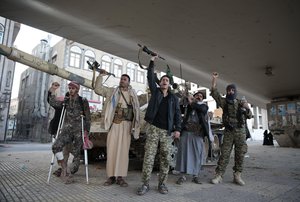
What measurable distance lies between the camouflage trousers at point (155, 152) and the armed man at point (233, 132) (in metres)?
1.33

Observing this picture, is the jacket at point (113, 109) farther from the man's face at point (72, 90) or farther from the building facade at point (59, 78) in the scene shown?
the building facade at point (59, 78)

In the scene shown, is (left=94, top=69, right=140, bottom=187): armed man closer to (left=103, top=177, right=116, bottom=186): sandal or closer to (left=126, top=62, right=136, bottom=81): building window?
(left=103, top=177, right=116, bottom=186): sandal

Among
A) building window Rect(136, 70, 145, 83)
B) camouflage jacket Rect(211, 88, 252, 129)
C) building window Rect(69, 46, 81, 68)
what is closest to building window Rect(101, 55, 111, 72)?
building window Rect(69, 46, 81, 68)

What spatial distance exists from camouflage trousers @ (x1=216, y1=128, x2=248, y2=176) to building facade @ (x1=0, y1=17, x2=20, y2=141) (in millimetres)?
18283

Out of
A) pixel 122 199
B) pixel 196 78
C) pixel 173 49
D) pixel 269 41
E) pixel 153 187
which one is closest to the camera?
pixel 122 199

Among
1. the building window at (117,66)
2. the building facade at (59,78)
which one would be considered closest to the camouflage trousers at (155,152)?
the building facade at (59,78)

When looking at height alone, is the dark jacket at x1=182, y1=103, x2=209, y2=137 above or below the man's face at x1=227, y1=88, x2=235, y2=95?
below

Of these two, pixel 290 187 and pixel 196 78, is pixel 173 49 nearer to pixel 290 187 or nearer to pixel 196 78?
pixel 196 78

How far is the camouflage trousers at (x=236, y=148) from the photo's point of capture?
438 cm

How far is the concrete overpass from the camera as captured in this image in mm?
3603

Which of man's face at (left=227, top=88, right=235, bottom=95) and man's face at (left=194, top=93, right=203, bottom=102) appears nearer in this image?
man's face at (left=227, top=88, right=235, bottom=95)

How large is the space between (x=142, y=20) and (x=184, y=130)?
2325 millimetres

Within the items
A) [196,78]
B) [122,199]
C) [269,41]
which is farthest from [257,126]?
[122,199]

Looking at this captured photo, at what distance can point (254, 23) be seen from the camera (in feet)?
13.3
